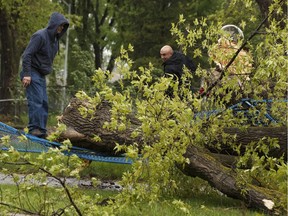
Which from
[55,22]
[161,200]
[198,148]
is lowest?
[161,200]

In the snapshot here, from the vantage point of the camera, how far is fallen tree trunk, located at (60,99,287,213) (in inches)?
227

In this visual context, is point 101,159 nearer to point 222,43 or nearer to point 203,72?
point 203,72

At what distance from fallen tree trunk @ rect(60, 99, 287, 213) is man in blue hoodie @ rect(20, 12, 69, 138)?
143 centimetres

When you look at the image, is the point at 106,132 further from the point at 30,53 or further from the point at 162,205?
the point at 30,53

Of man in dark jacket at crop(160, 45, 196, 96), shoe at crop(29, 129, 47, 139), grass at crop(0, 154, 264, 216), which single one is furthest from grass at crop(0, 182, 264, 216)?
man in dark jacket at crop(160, 45, 196, 96)

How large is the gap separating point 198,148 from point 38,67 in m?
3.07

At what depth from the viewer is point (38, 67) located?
841 centimetres

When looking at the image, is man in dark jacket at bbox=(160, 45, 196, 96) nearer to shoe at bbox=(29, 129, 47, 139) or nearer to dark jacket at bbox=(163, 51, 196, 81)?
dark jacket at bbox=(163, 51, 196, 81)

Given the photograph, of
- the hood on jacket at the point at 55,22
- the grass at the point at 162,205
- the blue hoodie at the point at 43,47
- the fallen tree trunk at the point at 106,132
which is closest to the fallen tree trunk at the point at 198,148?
the fallen tree trunk at the point at 106,132

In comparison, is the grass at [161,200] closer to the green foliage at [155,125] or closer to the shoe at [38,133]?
the green foliage at [155,125]

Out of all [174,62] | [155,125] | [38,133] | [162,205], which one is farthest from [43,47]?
[155,125]

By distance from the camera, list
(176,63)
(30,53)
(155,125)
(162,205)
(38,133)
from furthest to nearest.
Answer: (176,63) → (30,53) → (38,133) → (162,205) → (155,125)

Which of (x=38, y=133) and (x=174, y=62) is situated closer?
(x=38, y=133)

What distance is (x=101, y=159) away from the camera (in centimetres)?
746
